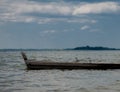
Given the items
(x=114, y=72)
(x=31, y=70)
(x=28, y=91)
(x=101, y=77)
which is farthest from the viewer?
(x=31, y=70)

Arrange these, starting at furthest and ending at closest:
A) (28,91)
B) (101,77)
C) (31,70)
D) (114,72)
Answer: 1. (31,70)
2. (114,72)
3. (101,77)
4. (28,91)

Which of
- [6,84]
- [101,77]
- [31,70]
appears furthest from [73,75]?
[6,84]

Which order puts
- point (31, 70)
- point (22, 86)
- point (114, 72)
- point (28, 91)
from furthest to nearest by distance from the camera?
point (31, 70)
point (114, 72)
point (22, 86)
point (28, 91)

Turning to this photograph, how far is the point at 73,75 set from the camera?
41.0 metres

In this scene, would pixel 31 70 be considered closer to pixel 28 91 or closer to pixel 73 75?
pixel 73 75

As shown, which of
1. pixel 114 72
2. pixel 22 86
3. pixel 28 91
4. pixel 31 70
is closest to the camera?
pixel 28 91

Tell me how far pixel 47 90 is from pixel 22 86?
10.6 feet

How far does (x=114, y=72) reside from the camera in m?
43.7

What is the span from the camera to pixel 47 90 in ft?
93.1

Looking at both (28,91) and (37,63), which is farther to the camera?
(37,63)

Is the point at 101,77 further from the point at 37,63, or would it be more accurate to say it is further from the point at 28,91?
the point at 28,91

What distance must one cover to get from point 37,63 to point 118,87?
17.7m

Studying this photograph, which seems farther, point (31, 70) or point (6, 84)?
point (31, 70)

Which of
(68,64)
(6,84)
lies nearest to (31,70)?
(68,64)
